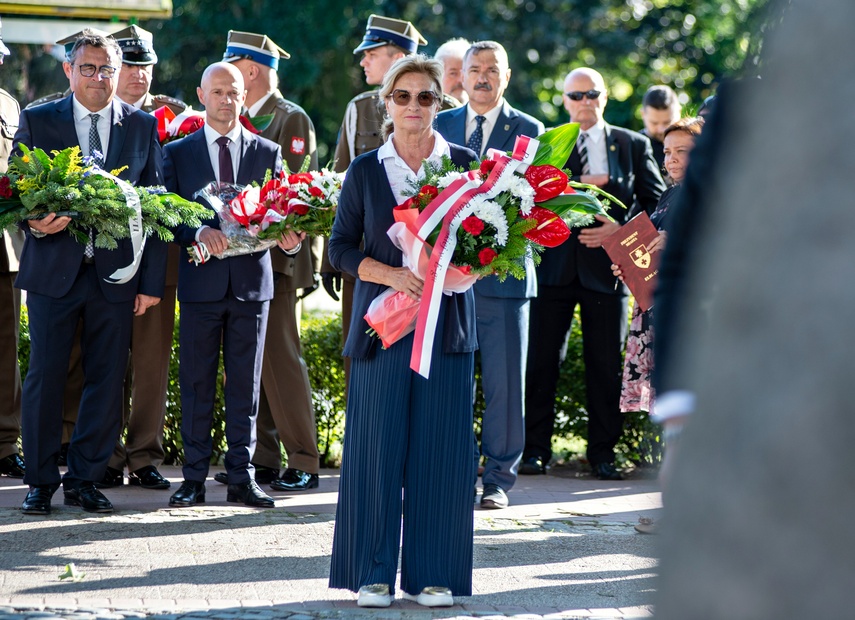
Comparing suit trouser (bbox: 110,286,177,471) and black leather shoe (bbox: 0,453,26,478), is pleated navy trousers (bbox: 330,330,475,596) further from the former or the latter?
black leather shoe (bbox: 0,453,26,478)

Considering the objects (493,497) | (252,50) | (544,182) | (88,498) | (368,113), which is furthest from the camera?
(252,50)

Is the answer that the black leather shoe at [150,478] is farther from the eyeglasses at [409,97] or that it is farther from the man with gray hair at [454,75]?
the man with gray hair at [454,75]

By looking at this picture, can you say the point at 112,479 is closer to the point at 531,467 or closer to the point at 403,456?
the point at 531,467

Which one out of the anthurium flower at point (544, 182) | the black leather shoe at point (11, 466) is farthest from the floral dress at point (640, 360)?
the black leather shoe at point (11, 466)

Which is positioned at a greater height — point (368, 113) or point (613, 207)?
point (368, 113)

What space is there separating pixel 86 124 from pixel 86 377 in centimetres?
148

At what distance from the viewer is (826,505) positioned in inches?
40.6

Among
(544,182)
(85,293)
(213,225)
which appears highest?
(544,182)

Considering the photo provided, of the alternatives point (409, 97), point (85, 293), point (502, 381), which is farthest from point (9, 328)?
point (409, 97)

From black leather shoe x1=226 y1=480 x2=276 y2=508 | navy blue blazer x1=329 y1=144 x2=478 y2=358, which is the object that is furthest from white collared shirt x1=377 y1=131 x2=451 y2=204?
black leather shoe x1=226 y1=480 x2=276 y2=508

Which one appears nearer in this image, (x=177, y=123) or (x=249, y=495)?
(x=249, y=495)

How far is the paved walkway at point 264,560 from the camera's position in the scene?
15.9 ft

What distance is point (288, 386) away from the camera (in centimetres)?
760

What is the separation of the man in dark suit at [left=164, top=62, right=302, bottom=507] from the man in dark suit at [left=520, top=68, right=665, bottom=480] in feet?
7.50
